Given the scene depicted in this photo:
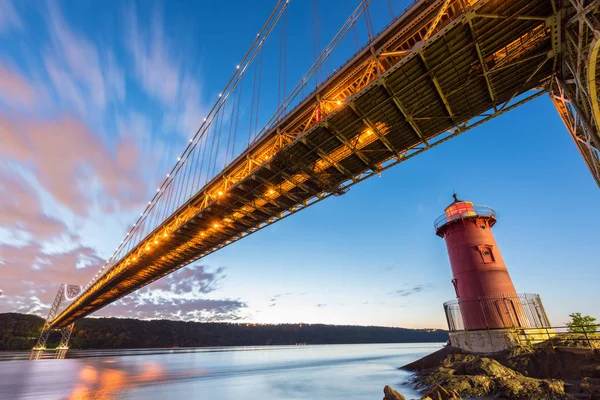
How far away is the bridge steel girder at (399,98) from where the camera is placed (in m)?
8.48

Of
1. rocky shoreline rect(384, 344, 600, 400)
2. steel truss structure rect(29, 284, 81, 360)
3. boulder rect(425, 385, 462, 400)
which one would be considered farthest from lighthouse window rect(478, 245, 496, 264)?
steel truss structure rect(29, 284, 81, 360)

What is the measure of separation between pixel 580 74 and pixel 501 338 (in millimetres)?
14643

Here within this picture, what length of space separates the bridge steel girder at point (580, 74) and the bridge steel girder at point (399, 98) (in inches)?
19.4

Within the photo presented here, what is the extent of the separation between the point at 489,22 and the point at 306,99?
25.1 ft

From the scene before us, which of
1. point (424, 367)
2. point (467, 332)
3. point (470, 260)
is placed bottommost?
point (424, 367)

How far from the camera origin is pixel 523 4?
25.3 feet

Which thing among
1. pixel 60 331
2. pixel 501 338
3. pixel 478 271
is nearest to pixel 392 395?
pixel 501 338

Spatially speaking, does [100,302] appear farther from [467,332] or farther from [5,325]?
[5,325]

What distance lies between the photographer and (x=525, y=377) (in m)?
11.8

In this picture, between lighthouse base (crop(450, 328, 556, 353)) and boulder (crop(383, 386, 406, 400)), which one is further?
lighthouse base (crop(450, 328, 556, 353))

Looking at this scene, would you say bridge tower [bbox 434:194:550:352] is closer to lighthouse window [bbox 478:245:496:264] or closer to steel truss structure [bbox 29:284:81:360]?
lighthouse window [bbox 478:245:496:264]

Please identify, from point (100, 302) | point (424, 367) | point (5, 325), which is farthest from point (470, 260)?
point (5, 325)

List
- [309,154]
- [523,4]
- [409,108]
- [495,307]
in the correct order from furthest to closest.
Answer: [495,307] → [309,154] → [409,108] → [523,4]

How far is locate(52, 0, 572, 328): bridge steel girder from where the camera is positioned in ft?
27.8
